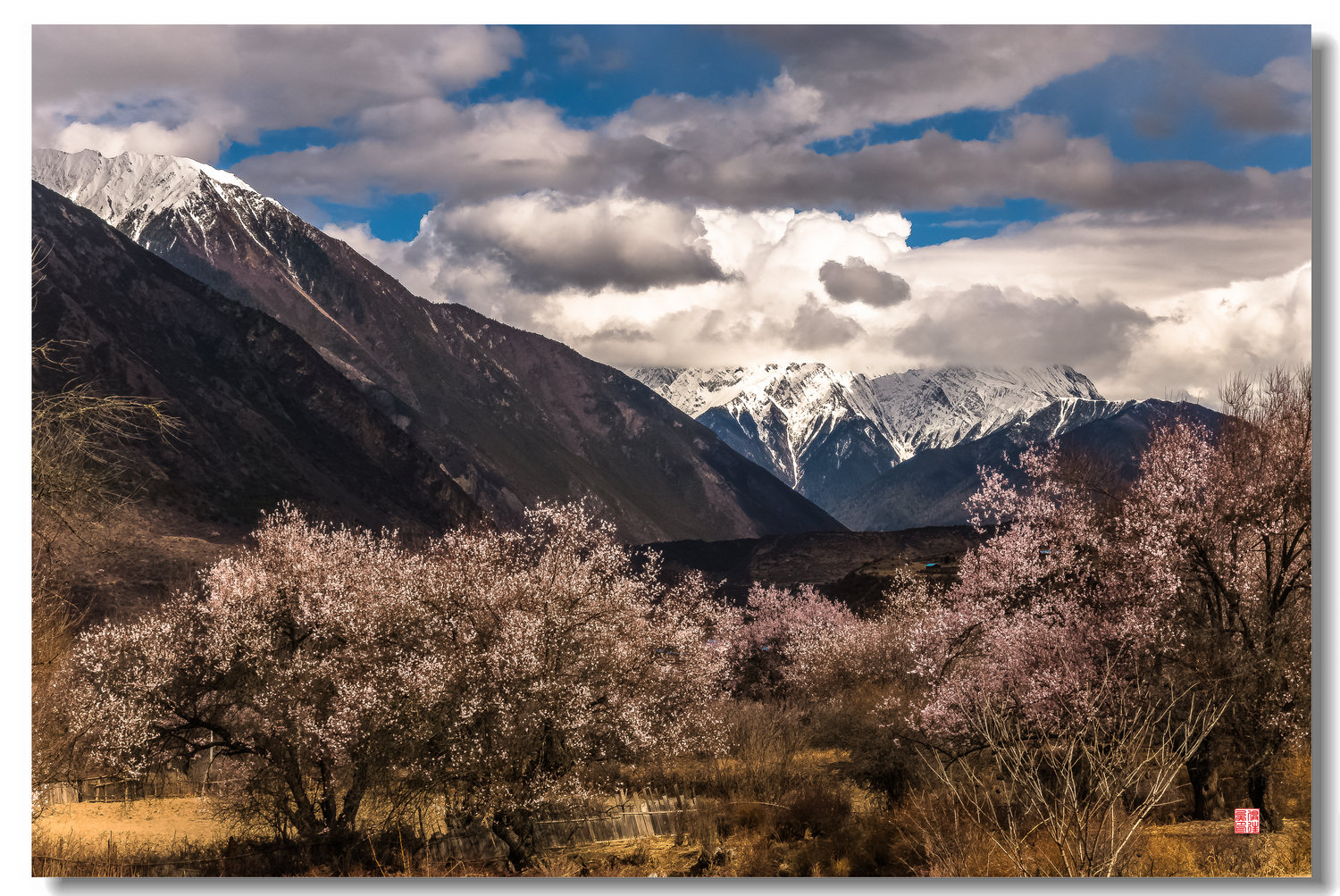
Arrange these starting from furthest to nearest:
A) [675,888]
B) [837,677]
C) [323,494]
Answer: [323,494], [837,677], [675,888]

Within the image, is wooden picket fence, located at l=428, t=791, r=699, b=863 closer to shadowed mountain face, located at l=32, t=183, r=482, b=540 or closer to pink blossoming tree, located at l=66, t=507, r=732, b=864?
pink blossoming tree, located at l=66, t=507, r=732, b=864

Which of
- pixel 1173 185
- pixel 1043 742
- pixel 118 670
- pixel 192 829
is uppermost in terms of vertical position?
pixel 1173 185

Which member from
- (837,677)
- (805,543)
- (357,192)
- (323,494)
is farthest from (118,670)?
(805,543)

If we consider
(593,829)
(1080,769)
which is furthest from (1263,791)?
(593,829)

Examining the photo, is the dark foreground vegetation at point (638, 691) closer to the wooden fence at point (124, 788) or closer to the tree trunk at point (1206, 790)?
the tree trunk at point (1206, 790)

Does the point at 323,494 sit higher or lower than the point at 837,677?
higher

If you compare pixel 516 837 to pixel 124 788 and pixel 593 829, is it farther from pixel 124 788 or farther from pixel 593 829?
pixel 124 788
